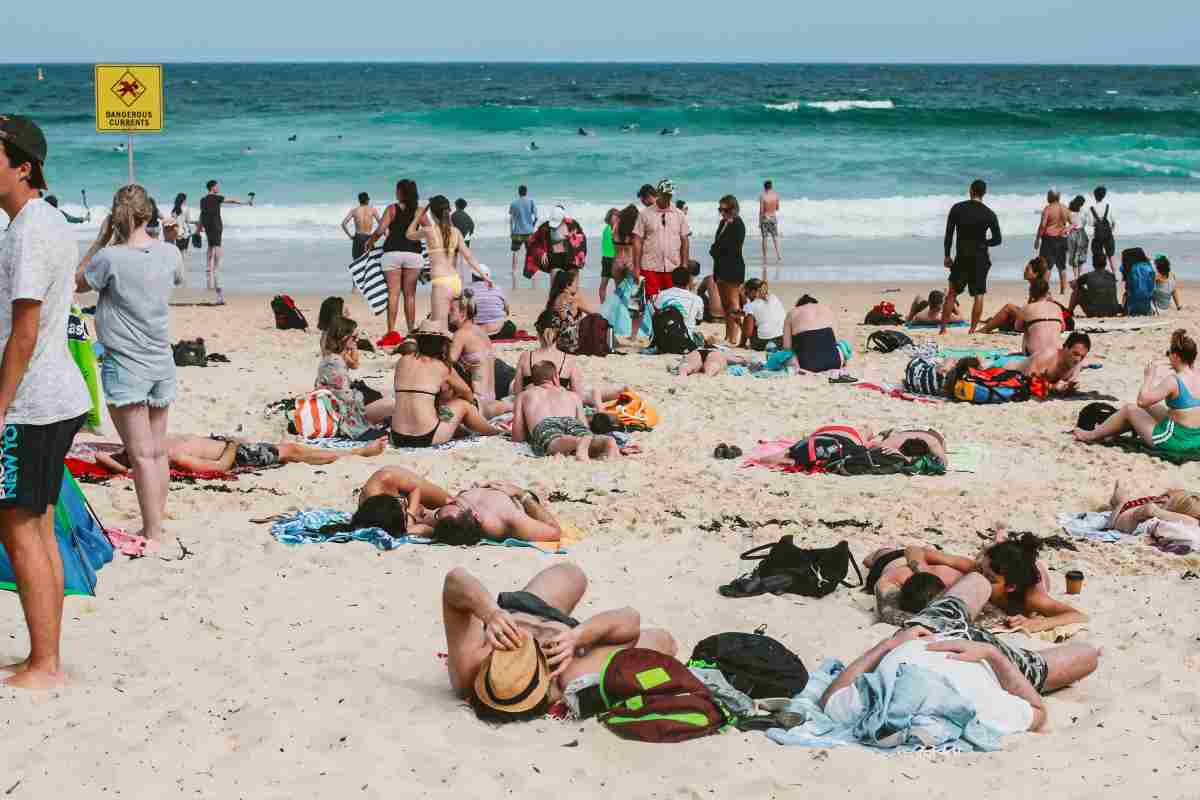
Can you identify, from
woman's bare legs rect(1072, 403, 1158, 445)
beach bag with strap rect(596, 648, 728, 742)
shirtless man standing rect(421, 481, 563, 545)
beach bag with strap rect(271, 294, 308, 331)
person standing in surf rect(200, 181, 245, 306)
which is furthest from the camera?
person standing in surf rect(200, 181, 245, 306)

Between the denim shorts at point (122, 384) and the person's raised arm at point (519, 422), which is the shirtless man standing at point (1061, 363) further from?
the denim shorts at point (122, 384)

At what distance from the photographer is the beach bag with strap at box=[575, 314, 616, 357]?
461 inches

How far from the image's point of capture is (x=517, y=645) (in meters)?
4.45

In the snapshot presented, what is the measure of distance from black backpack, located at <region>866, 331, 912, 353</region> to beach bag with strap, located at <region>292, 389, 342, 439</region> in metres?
5.13

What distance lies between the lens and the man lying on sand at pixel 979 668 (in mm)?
4547

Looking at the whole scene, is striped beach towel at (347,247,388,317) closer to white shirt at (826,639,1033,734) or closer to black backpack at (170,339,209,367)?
black backpack at (170,339,209,367)

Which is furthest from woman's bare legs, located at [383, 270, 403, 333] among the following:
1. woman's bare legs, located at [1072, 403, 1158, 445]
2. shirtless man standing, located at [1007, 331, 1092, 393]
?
woman's bare legs, located at [1072, 403, 1158, 445]

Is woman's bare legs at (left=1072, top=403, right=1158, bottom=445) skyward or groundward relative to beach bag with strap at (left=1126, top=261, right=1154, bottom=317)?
groundward

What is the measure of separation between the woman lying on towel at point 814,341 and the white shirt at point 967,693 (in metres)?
6.31

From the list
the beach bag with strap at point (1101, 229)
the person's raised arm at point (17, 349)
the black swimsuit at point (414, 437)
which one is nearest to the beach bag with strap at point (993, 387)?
the black swimsuit at point (414, 437)

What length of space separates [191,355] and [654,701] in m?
7.35

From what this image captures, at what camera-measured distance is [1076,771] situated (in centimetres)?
422

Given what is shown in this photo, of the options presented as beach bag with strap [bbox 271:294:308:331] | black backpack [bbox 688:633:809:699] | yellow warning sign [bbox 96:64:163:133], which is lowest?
beach bag with strap [bbox 271:294:308:331]

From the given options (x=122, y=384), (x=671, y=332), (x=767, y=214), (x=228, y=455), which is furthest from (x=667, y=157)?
(x=122, y=384)
